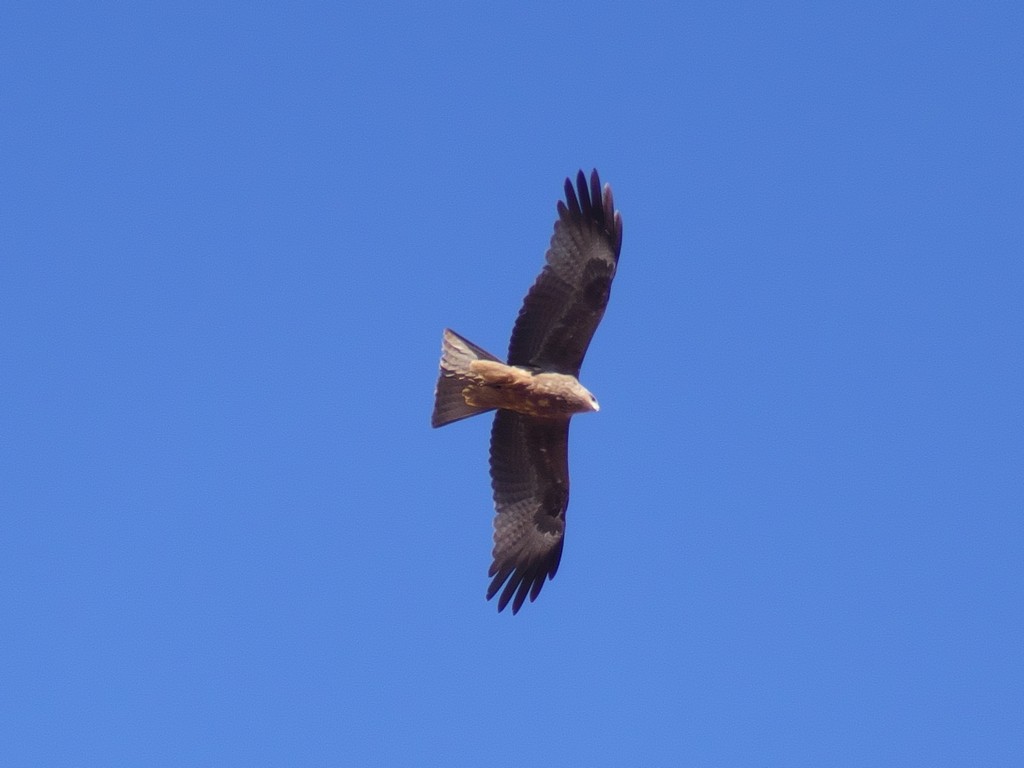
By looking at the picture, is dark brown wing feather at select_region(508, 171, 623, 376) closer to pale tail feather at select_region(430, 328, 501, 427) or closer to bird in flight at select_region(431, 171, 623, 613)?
bird in flight at select_region(431, 171, 623, 613)

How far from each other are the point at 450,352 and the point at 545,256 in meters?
1.06

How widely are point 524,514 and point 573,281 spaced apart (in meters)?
2.26

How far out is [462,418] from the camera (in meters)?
13.6

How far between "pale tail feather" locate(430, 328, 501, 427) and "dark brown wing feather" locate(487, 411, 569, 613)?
79 centimetres

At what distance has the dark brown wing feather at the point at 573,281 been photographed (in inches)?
519

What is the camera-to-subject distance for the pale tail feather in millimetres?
13352

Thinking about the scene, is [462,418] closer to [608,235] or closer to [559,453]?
[559,453]

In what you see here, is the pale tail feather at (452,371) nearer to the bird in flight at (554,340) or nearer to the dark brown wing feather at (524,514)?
the bird in flight at (554,340)

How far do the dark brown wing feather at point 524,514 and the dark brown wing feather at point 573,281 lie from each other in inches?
42.4

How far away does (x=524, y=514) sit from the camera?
1440 centimetres

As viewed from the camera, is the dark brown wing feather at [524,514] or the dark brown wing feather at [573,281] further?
the dark brown wing feather at [524,514]

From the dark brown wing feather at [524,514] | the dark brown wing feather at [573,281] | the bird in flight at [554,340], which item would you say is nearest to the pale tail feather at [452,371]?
the bird in flight at [554,340]

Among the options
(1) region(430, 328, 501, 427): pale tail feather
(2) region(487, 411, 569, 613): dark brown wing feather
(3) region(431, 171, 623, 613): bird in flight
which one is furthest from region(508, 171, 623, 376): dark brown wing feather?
(2) region(487, 411, 569, 613): dark brown wing feather

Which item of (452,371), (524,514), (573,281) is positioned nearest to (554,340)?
(573,281)
